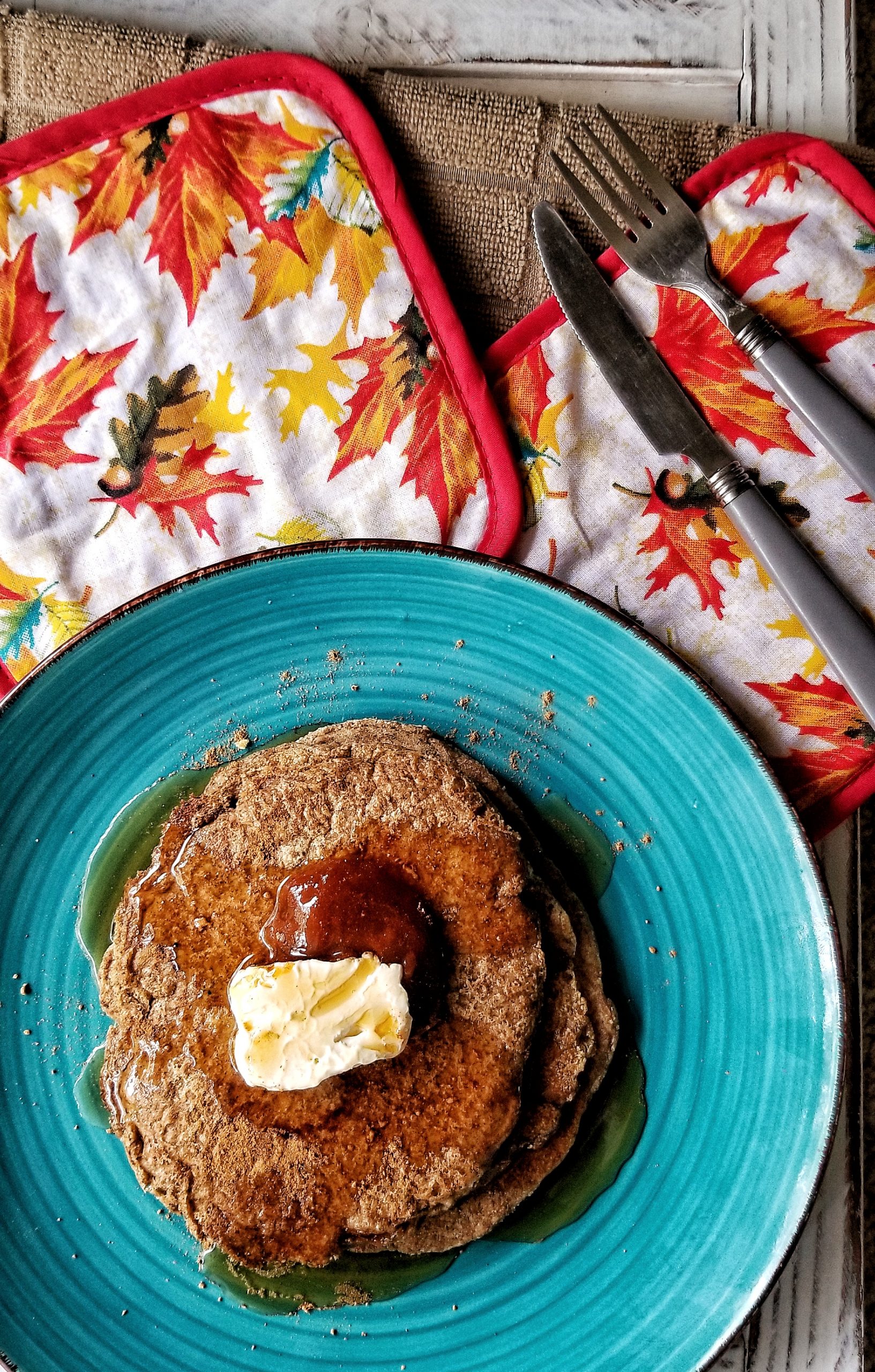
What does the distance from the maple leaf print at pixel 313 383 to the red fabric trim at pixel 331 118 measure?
0.50 ft

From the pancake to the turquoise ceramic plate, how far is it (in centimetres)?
10

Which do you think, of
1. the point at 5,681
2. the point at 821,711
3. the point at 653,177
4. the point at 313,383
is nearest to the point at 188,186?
the point at 313,383

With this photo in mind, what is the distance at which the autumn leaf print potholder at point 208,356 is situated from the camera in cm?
138

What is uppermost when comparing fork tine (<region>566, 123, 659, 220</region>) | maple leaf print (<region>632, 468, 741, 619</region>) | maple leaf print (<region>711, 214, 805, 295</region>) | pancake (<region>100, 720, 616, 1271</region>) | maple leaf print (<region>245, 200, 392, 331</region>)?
maple leaf print (<region>245, 200, 392, 331</region>)

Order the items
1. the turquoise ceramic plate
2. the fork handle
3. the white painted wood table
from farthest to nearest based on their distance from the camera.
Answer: the white painted wood table → the fork handle → the turquoise ceramic plate

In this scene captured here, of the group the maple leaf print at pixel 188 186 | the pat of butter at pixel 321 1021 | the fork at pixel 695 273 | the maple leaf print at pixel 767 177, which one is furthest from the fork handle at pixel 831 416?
the pat of butter at pixel 321 1021

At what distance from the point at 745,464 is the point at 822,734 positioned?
15.6 inches

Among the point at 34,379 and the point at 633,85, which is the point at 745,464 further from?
the point at 34,379

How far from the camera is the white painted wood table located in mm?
1485

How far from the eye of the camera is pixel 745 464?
134 cm

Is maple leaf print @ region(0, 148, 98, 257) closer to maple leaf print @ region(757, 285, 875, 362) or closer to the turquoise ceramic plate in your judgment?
the turquoise ceramic plate

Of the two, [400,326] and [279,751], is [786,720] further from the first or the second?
[400,326]

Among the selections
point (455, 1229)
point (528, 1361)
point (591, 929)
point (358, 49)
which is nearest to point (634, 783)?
point (591, 929)

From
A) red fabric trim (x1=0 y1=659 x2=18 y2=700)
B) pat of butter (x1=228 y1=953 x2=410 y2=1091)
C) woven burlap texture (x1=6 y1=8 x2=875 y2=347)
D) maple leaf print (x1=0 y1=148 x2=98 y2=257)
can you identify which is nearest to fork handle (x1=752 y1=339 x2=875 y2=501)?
woven burlap texture (x1=6 y1=8 x2=875 y2=347)
